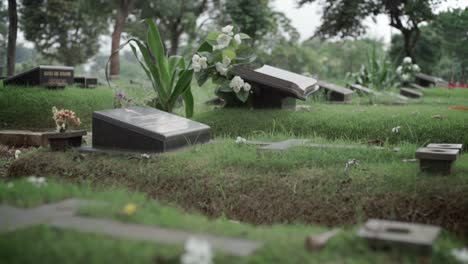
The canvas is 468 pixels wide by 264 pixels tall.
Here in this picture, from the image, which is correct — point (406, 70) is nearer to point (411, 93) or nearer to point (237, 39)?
point (411, 93)

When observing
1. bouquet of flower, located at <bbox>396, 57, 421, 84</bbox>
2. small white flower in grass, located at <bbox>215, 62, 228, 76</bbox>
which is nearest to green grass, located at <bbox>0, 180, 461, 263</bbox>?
small white flower in grass, located at <bbox>215, 62, 228, 76</bbox>

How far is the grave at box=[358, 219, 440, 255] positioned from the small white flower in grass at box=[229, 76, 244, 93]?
185 inches

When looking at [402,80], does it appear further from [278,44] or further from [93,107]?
[278,44]

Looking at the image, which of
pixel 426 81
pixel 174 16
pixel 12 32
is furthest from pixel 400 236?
pixel 174 16

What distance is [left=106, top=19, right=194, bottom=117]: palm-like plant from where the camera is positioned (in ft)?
22.9

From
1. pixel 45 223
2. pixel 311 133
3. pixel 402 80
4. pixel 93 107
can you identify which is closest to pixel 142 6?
pixel 402 80

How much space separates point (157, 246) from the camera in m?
2.38

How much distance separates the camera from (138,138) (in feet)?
18.1

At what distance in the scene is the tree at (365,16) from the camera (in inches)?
739

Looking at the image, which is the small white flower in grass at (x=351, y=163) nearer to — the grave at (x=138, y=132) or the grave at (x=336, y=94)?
the grave at (x=138, y=132)

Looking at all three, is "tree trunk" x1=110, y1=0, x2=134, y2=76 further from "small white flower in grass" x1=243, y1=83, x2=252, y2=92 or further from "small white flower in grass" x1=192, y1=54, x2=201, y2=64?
"small white flower in grass" x1=243, y1=83, x2=252, y2=92

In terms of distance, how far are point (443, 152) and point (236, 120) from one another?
3334 mm

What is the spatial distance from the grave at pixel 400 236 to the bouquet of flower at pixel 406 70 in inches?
501

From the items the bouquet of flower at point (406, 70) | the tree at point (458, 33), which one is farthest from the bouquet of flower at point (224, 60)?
the bouquet of flower at point (406, 70)
